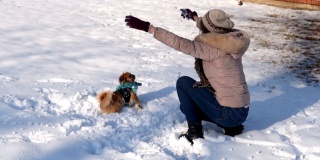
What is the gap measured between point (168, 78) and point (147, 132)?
2.20 metres

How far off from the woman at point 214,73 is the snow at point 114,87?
10.7 inches

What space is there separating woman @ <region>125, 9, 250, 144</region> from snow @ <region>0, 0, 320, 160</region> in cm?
27

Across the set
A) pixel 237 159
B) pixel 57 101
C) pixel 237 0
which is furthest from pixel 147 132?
pixel 237 0

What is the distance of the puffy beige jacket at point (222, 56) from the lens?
3.94 metres

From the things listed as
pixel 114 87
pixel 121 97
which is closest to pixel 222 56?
pixel 121 97

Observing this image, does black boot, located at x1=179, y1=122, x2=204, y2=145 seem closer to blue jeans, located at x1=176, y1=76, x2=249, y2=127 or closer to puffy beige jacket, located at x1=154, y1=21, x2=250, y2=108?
blue jeans, located at x1=176, y1=76, x2=249, y2=127

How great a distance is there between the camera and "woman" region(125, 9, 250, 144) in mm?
3960

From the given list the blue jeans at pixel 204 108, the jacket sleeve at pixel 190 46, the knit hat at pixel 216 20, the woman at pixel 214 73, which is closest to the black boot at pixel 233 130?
the woman at pixel 214 73

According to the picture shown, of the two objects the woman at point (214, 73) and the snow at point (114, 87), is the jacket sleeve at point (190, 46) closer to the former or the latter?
the woman at point (214, 73)

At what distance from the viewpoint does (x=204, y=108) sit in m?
4.30

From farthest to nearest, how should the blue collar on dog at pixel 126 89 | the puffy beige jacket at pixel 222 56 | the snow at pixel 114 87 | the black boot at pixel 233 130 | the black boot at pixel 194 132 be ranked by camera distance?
the blue collar on dog at pixel 126 89
the black boot at pixel 233 130
the black boot at pixel 194 132
the snow at pixel 114 87
the puffy beige jacket at pixel 222 56

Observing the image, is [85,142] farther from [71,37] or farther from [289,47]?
[289,47]

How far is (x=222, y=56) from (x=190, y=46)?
338 millimetres

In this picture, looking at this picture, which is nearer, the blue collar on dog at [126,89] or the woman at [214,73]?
the woman at [214,73]
